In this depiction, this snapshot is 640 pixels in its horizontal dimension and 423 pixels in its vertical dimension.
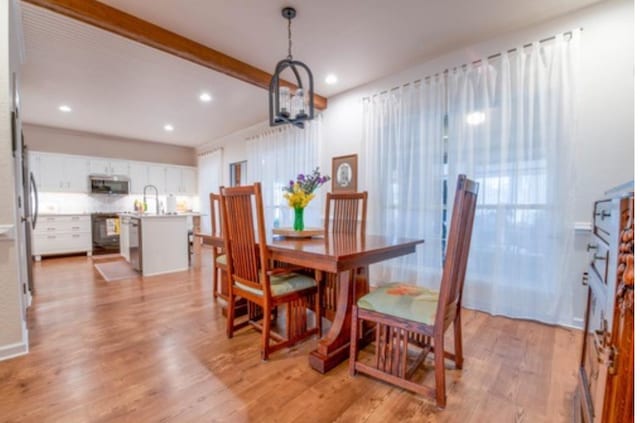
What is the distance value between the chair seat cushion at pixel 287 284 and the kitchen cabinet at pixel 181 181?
238 inches

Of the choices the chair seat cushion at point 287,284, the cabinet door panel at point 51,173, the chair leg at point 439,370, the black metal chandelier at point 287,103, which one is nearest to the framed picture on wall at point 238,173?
the cabinet door panel at point 51,173

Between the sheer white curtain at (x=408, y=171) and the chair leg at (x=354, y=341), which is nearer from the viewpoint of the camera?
the chair leg at (x=354, y=341)

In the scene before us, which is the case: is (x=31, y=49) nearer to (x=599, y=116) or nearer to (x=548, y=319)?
(x=599, y=116)

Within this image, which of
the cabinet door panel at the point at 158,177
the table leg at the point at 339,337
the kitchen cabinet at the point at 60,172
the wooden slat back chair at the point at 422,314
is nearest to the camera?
the wooden slat back chair at the point at 422,314

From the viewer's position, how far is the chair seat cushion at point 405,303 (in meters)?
1.49

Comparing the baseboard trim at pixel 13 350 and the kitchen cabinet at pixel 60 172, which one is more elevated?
the kitchen cabinet at pixel 60 172

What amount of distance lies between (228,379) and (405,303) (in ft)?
3.68

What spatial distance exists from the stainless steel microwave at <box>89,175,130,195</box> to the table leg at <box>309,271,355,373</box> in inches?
254

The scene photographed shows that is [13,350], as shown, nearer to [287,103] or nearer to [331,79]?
[287,103]

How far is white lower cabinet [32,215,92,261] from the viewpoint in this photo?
527cm

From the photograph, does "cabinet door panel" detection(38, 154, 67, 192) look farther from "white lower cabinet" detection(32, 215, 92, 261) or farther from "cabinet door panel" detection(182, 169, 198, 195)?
"cabinet door panel" detection(182, 169, 198, 195)

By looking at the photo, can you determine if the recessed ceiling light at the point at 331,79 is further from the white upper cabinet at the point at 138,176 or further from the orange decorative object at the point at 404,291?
the white upper cabinet at the point at 138,176

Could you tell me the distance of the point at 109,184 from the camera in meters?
6.27

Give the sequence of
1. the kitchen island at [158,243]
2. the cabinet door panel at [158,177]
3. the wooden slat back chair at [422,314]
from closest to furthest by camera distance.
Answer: the wooden slat back chair at [422,314], the kitchen island at [158,243], the cabinet door panel at [158,177]
